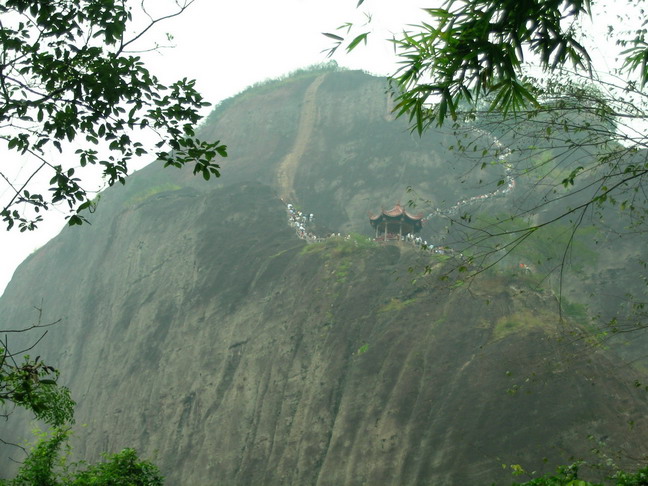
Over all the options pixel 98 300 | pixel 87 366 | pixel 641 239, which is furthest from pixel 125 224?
pixel 641 239

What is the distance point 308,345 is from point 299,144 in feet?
97.4

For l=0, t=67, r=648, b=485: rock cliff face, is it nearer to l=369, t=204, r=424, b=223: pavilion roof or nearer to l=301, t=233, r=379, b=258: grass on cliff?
l=301, t=233, r=379, b=258: grass on cliff

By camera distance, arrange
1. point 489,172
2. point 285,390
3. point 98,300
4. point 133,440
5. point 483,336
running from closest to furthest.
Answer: point 483,336 < point 285,390 < point 133,440 < point 98,300 < point 489,172

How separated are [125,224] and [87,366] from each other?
10.3 metres

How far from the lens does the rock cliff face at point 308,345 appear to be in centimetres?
1705

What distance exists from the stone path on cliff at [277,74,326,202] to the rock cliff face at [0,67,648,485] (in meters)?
0.33

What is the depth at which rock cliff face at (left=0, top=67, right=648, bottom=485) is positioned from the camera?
55.9 ft

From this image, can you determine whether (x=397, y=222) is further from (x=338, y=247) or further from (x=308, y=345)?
(x=308, y=345)

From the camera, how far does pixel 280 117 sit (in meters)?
54.2

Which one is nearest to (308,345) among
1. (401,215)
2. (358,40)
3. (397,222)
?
(397,222)

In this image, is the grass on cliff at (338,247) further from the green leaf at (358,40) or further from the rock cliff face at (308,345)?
the green leaf at (358,40)

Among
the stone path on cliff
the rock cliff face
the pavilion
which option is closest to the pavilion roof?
the pavilion

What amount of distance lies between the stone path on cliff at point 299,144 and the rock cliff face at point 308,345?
0.33 meters

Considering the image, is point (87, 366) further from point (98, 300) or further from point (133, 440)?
point (133, 440)
